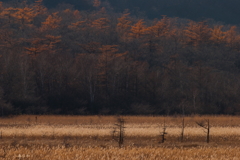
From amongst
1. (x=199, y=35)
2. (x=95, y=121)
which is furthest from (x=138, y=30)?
(x=95, y=121)

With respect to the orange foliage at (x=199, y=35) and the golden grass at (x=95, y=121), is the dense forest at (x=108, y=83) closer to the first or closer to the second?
the golden grass at (x=95, y=121)

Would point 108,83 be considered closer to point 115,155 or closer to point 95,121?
point 95,121

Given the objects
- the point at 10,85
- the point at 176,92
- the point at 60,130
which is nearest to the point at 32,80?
the point at 10,85

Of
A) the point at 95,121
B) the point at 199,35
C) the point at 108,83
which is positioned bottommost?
the point at 95,121

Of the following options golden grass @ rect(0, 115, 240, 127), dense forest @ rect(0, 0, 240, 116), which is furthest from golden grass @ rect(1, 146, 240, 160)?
dense forest @ rect(0, 0, 240, 116)

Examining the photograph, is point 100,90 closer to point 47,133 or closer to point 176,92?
point 176,92

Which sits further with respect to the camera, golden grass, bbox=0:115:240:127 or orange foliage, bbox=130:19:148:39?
orange foliage, bbox=130:19:148:39

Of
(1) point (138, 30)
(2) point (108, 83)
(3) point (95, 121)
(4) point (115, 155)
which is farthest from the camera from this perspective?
(1) point (138, 30)

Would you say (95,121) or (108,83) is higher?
(108,83)

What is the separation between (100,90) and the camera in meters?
62.8

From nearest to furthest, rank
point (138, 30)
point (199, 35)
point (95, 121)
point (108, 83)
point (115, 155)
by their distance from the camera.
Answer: point (115, 155) < point (95, 121) < point (108, 83) < point (138, 30) < point (199, 35)

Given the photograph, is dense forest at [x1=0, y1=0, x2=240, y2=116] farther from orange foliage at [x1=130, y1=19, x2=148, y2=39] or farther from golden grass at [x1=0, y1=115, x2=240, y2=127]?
orange foliage at [x1=130, y1=19, x2=148, y2=39]

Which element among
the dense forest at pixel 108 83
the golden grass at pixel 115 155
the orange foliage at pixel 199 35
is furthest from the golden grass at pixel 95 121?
the orange foliage at pixel 199 35

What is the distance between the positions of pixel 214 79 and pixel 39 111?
3000 centimetres
